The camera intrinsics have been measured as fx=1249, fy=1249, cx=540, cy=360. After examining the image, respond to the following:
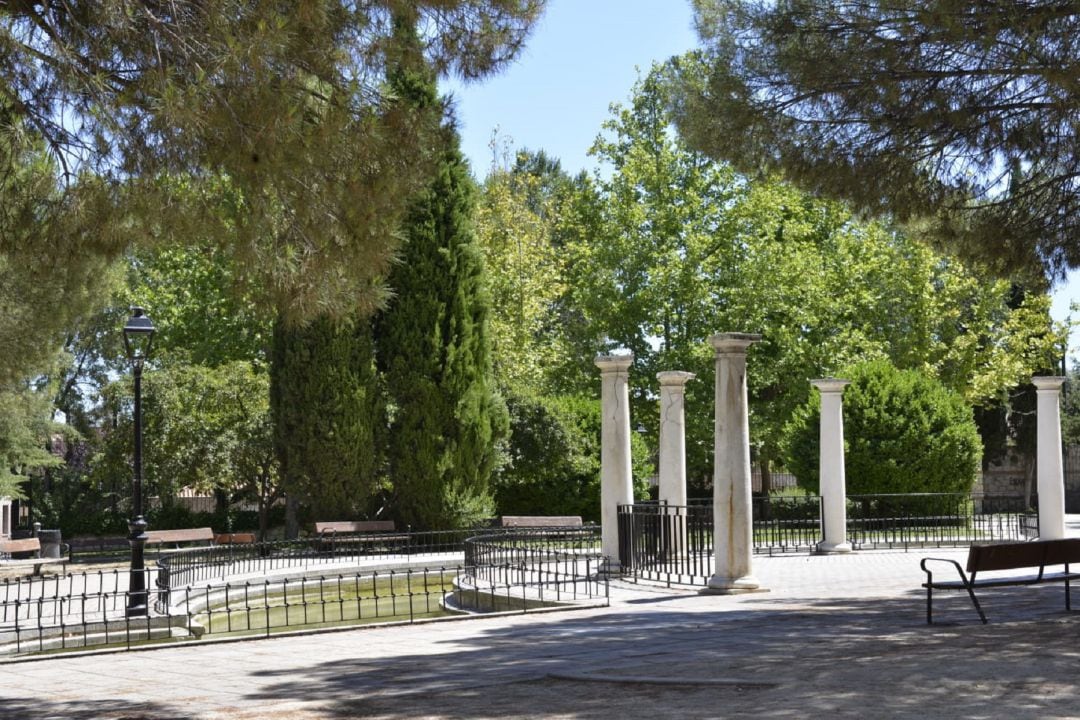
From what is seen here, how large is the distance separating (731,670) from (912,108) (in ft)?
20.1

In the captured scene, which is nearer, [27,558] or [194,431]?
[194,431]

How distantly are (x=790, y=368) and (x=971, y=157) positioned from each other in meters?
23.9

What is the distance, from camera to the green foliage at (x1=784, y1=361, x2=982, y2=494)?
32.2 m

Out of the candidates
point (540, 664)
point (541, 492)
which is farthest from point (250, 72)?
point (541, 492)

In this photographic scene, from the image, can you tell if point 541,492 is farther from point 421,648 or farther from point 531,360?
point 421,648

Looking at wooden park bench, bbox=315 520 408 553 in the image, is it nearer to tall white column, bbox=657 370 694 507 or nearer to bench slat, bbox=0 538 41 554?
bench slat, bbox=0 538 41 554

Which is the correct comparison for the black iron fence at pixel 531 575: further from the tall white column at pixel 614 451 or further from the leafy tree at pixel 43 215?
the leafy tree at pixel 43 215

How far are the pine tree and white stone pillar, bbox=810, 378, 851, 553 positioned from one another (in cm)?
977

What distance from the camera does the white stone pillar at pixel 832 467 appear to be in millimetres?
22703

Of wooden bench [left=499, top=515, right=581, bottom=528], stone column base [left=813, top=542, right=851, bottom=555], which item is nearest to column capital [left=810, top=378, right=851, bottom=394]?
stone column base [left=813, top=542, right=851, bottom=555]

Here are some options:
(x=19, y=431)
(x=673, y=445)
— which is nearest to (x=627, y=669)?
(x=673, y=445)

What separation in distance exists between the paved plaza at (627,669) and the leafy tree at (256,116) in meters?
2.92

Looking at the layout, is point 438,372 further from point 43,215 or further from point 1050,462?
point 43,215

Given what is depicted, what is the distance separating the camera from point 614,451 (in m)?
18.5
